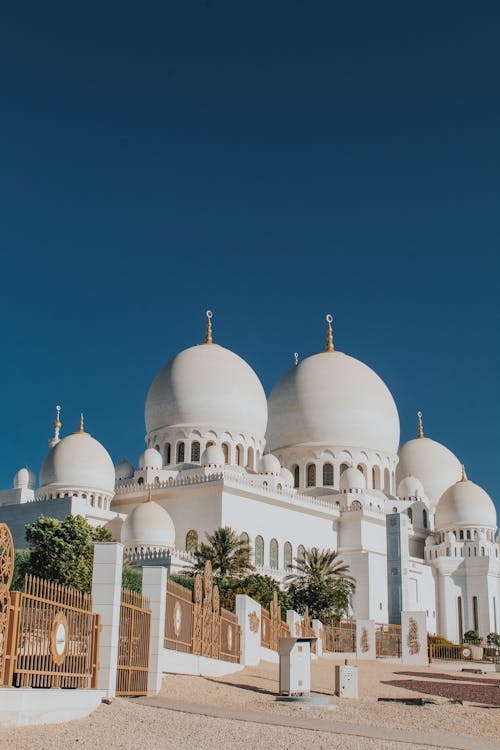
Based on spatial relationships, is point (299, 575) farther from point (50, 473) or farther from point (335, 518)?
point (50, 473)

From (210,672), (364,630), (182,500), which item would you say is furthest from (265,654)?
(182,500)

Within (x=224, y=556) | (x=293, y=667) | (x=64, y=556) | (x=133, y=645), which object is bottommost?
(x=293, y=667)

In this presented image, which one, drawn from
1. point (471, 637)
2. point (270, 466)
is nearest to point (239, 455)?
point (270, 466)

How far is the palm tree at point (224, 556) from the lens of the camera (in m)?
39.4

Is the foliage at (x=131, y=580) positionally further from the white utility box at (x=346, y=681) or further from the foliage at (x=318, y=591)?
the white utility box at (x=346, y=681)

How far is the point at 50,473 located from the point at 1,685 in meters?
37.4

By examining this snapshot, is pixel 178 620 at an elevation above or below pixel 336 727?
above

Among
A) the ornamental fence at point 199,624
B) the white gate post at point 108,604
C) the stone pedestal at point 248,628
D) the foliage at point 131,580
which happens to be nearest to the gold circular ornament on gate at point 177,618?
the ornamental fence at point 199,624

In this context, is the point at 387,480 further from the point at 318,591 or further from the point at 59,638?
the point at 59,638

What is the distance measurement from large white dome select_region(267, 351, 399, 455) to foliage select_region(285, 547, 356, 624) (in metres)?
12.7

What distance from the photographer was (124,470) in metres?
52.4

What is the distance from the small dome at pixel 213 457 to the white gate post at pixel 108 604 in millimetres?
34306

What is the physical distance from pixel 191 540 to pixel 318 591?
721 centimetres

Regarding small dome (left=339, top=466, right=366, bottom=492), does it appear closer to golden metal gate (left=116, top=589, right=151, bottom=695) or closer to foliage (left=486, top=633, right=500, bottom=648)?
foliage (left=486, top=633, right=500, bottom=648)
